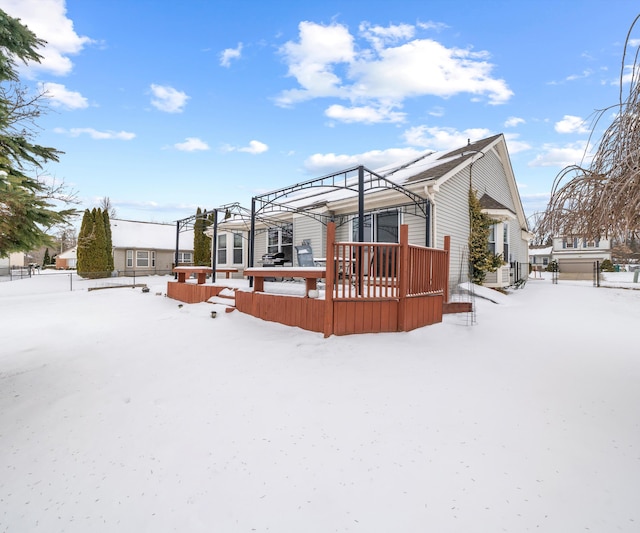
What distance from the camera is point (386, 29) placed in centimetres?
925

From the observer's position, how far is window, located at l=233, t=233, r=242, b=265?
16094 mm

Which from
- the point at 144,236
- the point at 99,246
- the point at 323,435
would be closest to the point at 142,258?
the point at 144,236

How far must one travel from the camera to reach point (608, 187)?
233 cm

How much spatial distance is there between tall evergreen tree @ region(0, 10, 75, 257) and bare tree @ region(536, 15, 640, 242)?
4857 millimetres

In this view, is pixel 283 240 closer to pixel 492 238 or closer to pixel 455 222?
pixel 455 222

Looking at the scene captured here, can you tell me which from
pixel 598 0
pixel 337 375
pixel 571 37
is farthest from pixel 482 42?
pixel 337 375

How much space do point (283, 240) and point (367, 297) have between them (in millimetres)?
8990

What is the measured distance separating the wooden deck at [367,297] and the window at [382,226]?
3.34m

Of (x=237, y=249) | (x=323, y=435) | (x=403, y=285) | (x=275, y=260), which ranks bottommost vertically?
(x=323, y=435)

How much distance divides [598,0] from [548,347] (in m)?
4.88

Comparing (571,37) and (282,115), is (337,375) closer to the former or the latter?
(571,37)

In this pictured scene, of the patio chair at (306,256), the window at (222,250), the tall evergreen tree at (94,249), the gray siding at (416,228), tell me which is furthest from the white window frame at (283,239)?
the tall evergreen tree at (94,249)

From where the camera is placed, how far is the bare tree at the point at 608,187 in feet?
7.48

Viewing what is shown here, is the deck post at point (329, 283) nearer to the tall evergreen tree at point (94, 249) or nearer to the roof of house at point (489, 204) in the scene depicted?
the roof of house at point (489, 204)
